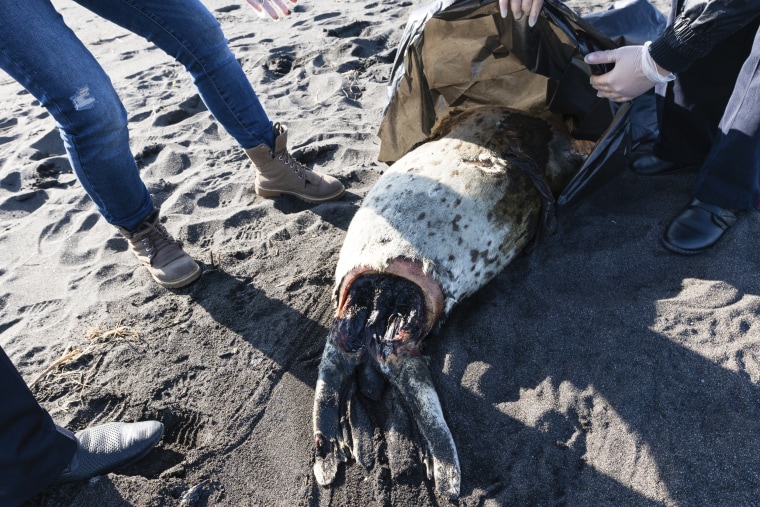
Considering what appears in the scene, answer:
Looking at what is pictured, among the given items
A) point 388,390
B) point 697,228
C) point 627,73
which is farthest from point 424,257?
point 697,228

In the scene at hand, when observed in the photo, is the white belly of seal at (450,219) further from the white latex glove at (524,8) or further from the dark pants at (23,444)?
the dark pants at (23,444)

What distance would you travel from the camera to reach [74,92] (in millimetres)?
1946

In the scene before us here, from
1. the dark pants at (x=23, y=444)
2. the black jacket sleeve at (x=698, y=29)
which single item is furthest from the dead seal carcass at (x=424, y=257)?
the dark pants at (x=23, y=444)

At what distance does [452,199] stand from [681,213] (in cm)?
108

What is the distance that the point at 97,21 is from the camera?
7.57 metres

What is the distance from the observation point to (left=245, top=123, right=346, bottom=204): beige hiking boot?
294cm

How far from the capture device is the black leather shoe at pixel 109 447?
1.75 m

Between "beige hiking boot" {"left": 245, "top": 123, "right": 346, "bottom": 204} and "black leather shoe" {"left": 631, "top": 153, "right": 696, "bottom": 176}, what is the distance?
64.5 inches

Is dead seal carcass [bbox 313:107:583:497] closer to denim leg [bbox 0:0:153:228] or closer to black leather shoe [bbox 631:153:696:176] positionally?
black leather shoe [bbox 631:153:696:176]

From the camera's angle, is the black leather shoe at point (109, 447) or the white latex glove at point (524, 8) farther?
the white latex glove at point (524, 8)

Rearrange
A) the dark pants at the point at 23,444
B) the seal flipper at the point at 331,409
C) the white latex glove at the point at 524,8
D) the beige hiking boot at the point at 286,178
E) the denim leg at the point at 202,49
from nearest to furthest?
the dark pants at the point at 23,444
the seal flipper at the point at 331,409
the white latex glove at the point at 524,8
the denim leg at the point at 202,49
the beige hiking boot at the point at 286,178

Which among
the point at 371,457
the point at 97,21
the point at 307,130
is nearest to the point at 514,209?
the point at 371,457

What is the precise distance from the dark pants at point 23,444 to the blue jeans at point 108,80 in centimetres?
97

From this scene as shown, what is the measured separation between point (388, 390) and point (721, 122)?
182 cm
